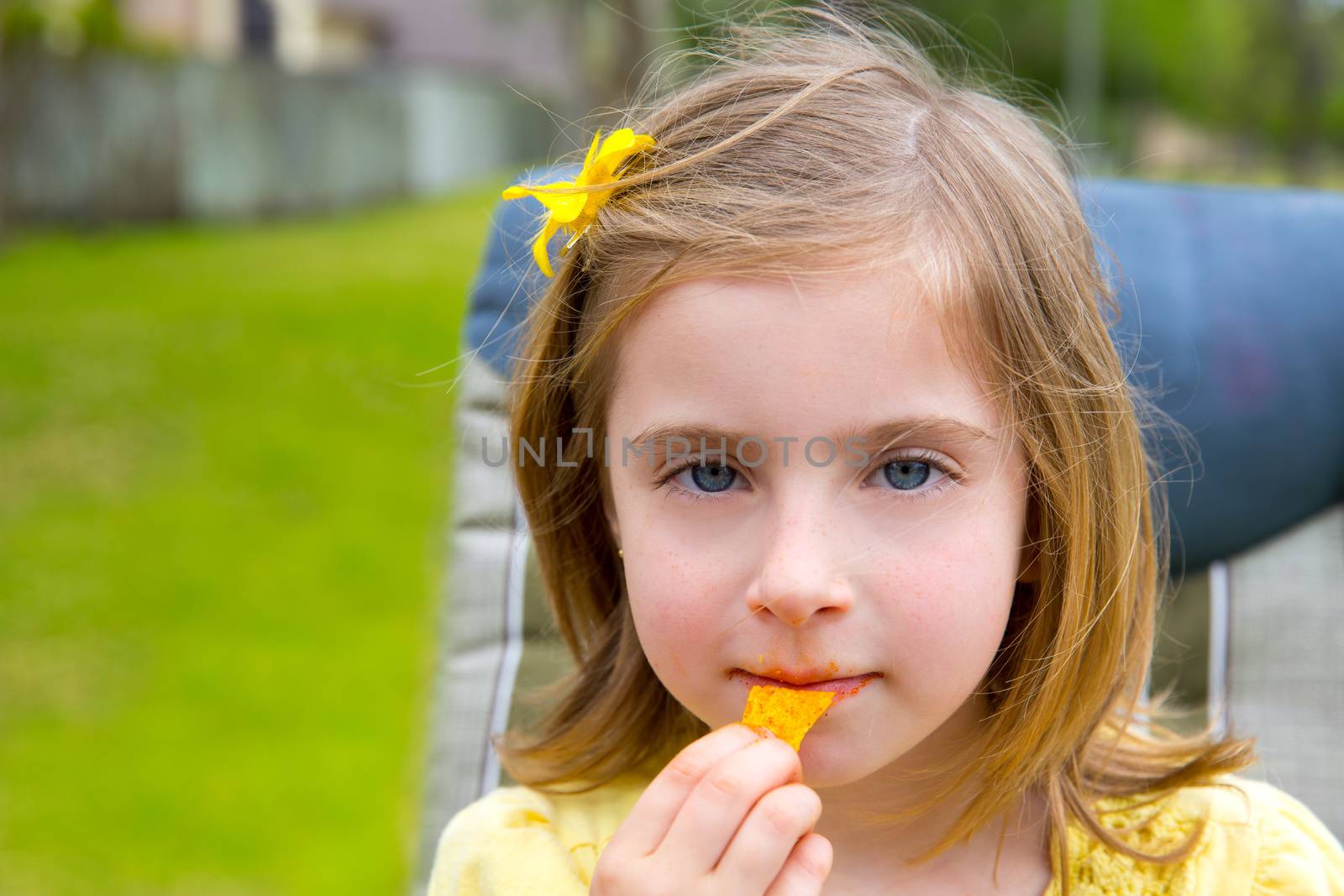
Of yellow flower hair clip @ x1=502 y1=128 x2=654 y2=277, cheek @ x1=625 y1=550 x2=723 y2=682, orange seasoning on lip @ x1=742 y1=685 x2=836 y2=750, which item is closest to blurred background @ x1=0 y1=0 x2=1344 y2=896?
yellow flower hair clip @ x1=502 y1=128 x2=654 y2=277

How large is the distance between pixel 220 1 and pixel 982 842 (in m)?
15.3

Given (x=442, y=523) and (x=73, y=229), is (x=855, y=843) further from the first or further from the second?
(x=73, y=229)

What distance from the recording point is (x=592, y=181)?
104 cm

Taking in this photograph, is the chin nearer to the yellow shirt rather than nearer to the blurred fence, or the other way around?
the yellow shirt

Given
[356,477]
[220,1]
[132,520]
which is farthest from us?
[220,1]

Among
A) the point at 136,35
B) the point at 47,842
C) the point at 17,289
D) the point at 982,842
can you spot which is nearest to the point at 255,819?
the point at 47,842

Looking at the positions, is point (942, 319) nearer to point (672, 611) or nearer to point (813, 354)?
point (813, 354)

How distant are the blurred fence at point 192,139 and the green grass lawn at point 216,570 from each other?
0.95 meters

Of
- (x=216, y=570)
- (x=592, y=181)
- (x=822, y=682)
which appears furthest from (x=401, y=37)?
(x=822, y=682)

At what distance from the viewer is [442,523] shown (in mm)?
4297

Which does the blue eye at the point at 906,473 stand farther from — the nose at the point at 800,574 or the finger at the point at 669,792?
the finger at the point at 669,792

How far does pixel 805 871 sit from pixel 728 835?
0.06 meters

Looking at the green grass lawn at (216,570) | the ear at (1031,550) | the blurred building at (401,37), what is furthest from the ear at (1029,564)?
the blurred building at (401,37)

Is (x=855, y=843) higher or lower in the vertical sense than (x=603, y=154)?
lower
